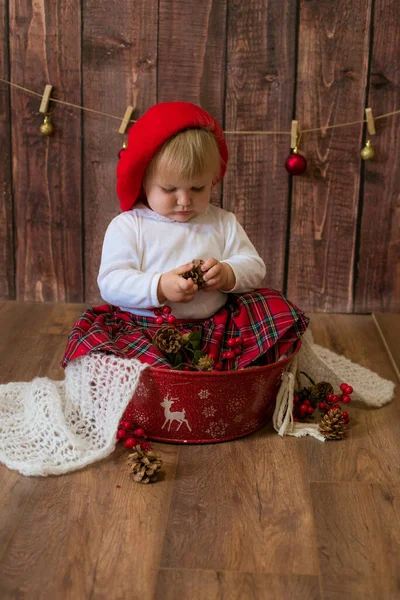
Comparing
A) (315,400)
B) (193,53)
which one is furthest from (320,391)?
(193,53)

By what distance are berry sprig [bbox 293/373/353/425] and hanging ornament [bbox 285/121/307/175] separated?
71cm

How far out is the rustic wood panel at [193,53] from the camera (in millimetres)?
2016

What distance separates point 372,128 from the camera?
80.9 inches

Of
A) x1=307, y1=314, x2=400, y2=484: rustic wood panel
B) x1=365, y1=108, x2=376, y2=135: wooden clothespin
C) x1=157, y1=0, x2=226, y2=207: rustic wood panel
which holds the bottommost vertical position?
x1=307, y1=314, x2=400, y2=484: rustic wood panel

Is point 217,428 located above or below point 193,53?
below

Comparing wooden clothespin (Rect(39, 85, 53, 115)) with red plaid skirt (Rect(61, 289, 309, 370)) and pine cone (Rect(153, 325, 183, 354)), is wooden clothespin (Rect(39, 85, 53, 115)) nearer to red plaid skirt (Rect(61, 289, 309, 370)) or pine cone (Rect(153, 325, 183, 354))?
red plaid skirt (Rect(61, 289, 309, 370))

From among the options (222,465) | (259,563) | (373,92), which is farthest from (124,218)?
(373,92)

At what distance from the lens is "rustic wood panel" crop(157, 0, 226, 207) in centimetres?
202

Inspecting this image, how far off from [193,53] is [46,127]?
0.44 metres

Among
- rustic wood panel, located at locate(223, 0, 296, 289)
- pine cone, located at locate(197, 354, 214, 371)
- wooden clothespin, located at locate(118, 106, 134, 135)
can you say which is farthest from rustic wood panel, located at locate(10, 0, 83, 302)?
pine cone, located at locate(197, 354, 214, 371)

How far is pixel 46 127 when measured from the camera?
2055 millimetres

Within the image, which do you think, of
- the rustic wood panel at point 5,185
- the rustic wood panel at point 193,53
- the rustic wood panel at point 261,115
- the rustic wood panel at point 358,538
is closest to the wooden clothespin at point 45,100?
the rustic wood panel at point 5,185

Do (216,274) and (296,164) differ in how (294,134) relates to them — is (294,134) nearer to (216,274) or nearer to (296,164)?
(296,164)

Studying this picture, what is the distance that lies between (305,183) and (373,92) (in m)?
0.30
